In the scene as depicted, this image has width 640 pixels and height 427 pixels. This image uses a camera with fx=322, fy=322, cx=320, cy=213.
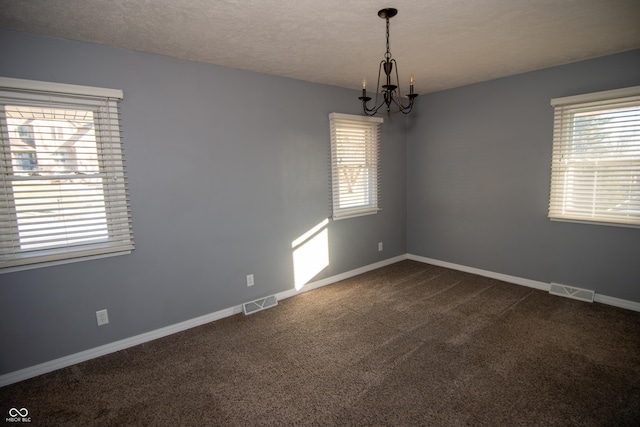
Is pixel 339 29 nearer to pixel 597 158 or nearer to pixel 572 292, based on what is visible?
pixel 597 158

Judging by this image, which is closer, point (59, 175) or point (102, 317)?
point (59, 175)

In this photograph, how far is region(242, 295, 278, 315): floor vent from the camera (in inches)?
135

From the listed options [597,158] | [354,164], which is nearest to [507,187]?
[597,158]

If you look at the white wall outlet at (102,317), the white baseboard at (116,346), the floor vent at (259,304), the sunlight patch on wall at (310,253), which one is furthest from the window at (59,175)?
the sunlight patch on wall at (310,253)

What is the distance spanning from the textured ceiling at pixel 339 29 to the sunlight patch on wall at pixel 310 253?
1891 millimetres

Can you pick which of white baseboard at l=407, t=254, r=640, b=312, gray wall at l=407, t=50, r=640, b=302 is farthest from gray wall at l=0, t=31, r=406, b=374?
white baseboard at l=407, t=254, r=640, b=312

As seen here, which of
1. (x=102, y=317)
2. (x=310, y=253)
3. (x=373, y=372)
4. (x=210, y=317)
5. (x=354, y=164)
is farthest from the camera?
(x=354, y=164)

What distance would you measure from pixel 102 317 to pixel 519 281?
4539 millimetres

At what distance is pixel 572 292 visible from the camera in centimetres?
359

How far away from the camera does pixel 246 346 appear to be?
9.23 ft

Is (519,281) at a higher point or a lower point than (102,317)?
lower

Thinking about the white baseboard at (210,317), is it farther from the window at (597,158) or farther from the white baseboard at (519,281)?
the window at (597,158)

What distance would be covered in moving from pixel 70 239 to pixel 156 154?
953mm

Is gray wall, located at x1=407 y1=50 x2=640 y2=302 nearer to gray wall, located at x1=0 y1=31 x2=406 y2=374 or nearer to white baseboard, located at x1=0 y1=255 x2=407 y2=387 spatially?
gray wall, located at x1=0 y1=31 x2=406 y2=374
